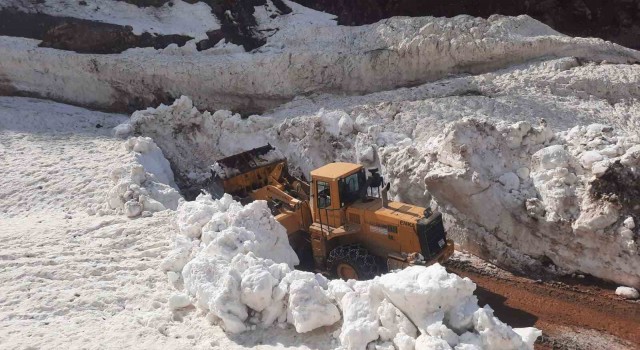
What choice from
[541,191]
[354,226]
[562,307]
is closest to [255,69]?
[354,226]

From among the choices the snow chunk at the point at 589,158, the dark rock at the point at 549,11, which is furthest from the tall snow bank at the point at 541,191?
A: the dark rock at the point at 549,11

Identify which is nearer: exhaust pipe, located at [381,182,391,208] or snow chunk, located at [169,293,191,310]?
snow chunk, located at [169,293,191,310]

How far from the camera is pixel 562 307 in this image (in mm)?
7582

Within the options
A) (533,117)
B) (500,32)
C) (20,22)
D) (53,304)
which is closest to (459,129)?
(533,117)

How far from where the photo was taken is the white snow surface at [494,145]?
27.3ft

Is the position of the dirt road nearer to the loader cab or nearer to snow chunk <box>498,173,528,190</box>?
snow chunk <box>498,173,528,190</box>

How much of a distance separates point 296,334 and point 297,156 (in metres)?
5.93

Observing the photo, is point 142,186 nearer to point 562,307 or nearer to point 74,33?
point 562,307

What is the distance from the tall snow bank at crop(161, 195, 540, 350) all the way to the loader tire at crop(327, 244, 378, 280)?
1.52 metres

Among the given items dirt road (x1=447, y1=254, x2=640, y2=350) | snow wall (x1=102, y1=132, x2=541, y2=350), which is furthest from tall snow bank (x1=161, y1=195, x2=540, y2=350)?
dirt road (x1=447, y1=254, x2=640, y2=350)

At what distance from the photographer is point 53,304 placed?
6.19 meters

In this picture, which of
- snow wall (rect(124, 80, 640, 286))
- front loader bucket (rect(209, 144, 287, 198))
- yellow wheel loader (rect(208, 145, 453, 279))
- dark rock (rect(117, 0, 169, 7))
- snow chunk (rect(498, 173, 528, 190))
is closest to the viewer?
yellow wheel loader (rect(208, 145, 453, 279))

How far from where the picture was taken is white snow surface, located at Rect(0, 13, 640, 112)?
42.5 feet

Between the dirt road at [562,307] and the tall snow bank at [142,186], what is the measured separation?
14.9 ft
